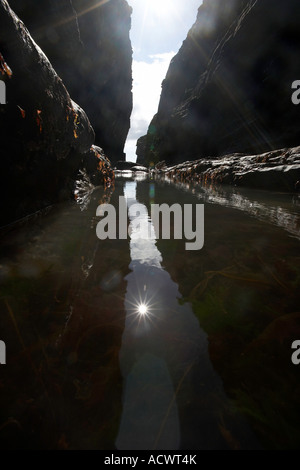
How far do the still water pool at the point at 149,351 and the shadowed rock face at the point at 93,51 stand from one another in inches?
604

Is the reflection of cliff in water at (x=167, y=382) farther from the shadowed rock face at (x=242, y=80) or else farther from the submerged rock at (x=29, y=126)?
the shadowed rock face at (x=242, y=80)

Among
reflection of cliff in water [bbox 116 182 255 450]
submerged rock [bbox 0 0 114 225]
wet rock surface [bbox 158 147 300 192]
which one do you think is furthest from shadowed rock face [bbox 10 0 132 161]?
reflection of cliff in water [bbox 116 182 255 450]

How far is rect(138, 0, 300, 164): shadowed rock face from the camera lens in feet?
43.8

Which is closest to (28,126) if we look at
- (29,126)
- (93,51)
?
(29,126)

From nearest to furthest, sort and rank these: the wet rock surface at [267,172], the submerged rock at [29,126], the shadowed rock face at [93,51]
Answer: the submerged rock at [29,126]
the wet rock surface at [267,172]
the shadowed rock face at [93,51]

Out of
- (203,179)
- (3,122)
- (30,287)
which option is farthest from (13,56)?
(203,179)

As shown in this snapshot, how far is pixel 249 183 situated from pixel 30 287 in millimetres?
8493

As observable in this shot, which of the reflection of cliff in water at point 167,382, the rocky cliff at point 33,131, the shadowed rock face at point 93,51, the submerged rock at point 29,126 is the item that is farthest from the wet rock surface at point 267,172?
the shadowed rock face at point 93,51

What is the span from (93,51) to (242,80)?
1588cm

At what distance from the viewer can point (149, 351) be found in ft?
3.09

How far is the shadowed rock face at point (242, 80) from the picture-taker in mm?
13359

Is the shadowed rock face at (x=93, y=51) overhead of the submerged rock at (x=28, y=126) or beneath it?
overhead

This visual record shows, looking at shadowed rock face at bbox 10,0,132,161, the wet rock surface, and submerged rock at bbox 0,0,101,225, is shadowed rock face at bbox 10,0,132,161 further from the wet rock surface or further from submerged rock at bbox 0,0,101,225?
the wet rock surface
